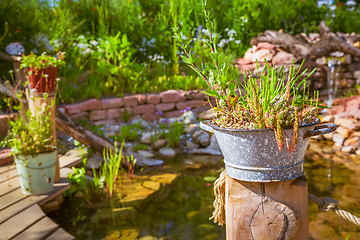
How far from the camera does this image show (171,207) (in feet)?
10.7

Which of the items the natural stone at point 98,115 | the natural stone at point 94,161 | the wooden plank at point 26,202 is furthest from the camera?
the natural stone at point 98,115

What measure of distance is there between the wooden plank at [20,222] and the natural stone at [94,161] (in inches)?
52.6

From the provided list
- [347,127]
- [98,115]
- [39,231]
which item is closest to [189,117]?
[98,115]

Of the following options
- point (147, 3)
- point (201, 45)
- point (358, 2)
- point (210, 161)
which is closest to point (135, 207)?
point (210, 161)

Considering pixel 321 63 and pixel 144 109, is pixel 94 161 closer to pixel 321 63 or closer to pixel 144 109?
pixel 144 109

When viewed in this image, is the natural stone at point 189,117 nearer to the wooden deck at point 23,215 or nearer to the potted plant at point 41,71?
the wooden deck at point 23,215

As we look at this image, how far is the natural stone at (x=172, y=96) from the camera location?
6004 mm

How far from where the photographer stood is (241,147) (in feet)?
3.91

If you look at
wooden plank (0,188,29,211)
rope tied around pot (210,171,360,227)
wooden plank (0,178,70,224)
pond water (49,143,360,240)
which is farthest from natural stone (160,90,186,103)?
rope tied around pot (210,171,360,227)

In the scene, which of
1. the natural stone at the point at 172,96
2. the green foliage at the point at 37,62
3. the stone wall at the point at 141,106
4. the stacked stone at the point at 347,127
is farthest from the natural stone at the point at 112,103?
the stacked stone at the point at 347,127

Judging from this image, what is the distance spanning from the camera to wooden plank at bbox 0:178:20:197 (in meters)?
3.02

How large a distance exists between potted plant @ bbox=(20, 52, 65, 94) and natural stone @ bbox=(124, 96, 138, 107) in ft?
8.38

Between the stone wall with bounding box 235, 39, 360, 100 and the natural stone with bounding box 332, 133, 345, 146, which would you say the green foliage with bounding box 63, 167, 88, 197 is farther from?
the stone wall with bounding box 235, 39, 360, 100

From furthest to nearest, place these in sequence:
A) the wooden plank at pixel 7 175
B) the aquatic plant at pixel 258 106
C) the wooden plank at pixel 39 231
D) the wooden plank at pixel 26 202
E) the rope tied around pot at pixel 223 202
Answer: the wooden plank at pixel 7 175 < the wooden plank at pixel 26 202 < the wooden plank at pixel 39 231 < the rope tied around pot at pixel 223 202 < the aquatic plant at pixel 258 106
